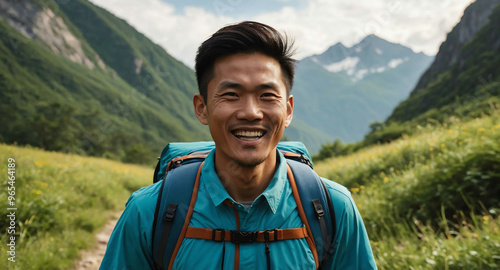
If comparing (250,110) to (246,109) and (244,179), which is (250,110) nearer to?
(246,109)

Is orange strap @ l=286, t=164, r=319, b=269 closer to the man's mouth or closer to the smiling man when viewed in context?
the smiling man

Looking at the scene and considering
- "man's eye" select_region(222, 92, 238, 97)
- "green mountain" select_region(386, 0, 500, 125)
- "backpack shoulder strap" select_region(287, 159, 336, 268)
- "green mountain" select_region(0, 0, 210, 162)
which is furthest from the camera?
"green mountain" select_region(0, 0, 210, 162)

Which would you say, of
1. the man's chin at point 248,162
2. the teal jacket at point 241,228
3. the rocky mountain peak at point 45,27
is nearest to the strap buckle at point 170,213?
the teal jacket at point 241,228

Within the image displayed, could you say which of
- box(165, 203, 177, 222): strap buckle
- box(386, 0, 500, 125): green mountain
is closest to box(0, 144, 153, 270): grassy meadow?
box(165, 203, 177, 222): strap buckle

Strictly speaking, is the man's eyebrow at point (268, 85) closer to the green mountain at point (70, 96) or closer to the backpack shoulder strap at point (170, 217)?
the backpack shoulder strap at point (170, 217)

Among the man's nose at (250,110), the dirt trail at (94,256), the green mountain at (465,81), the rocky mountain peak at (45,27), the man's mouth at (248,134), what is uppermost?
the rocky mountain peak at (45,27)

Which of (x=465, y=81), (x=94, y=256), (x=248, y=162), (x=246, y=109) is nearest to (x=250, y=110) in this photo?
(x=246, y=109)

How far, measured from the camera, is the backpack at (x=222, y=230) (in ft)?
5.82

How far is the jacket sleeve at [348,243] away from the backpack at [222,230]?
0.14 ft

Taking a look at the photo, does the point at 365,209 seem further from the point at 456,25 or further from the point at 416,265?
the point at 456,25

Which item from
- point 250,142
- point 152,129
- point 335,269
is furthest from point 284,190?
point 152,129

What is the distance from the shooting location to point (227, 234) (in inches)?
70.2

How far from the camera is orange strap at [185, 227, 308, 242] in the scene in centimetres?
177

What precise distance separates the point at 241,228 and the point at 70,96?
466ft
